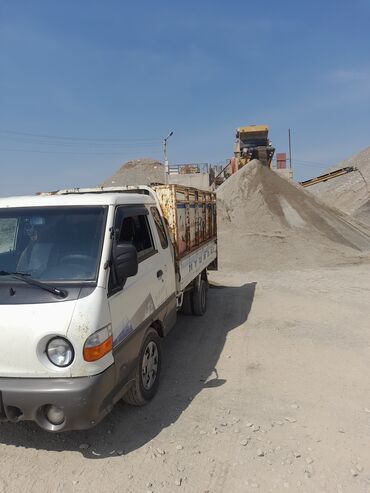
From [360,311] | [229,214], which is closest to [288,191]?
[229,214]

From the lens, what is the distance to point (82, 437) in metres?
3.56

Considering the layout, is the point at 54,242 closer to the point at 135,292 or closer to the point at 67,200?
the point at 67,200

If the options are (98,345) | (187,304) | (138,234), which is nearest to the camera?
(98,345)

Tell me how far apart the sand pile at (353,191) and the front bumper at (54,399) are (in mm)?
28023

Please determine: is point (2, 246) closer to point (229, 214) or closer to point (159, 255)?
point (159, 255)

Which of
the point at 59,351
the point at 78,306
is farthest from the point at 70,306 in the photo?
the point at 59,351

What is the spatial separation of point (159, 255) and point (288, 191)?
18.3 metres

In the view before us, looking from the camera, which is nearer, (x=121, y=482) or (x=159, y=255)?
(x=121, y=482)

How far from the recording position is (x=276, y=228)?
1825 cm

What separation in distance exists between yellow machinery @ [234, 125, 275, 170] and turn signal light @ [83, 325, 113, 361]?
2767 cm

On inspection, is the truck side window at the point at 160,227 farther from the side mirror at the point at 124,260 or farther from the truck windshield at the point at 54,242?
the side mirror at the point at 124,260

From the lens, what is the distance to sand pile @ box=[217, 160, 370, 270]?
50.9ft

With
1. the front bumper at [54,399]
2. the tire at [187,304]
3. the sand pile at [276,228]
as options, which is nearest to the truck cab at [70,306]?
the front bumper at [54,399]

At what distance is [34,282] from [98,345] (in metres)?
0.71
